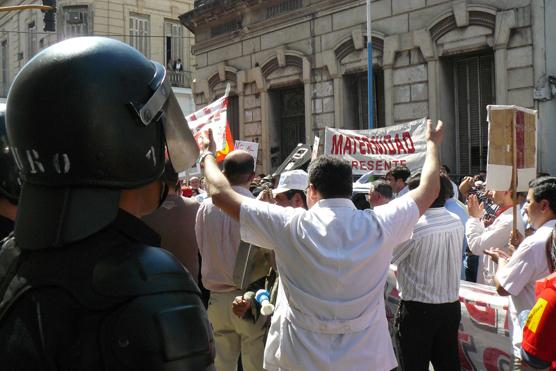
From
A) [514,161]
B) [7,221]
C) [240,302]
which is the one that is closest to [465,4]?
[514,161]

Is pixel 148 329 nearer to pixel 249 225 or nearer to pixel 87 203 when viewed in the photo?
pixel 87 203

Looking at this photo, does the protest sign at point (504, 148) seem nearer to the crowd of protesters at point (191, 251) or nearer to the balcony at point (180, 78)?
the crowd of protesters at point (191, 251)

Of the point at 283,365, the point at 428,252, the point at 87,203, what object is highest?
the point at 87,203

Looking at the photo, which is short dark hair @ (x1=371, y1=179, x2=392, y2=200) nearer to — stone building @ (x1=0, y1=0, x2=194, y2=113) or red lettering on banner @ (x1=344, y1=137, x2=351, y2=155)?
red lettering on banner @ (x1=344, y1=137, x2=351, y2=155)

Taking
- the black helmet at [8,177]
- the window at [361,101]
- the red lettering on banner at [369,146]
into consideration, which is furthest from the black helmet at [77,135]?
the window at [361,101]

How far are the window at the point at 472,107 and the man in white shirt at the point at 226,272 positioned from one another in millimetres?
10285

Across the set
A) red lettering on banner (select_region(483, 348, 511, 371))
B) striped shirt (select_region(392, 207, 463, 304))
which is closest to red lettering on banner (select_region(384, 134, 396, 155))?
red lettering on banner (select_region(483, 348, 511, 371))

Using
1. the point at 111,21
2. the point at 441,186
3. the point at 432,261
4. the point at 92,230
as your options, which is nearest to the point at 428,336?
the point at 432,261

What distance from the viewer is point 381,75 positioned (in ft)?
50.4

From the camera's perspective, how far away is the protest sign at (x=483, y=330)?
4.53 m

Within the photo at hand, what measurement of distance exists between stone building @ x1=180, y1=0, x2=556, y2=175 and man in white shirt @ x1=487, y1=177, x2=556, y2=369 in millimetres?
9001

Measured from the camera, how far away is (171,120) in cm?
157

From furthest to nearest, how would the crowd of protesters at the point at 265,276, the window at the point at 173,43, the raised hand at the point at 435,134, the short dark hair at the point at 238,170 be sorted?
the window at the point at 173,43
the short dark hair at the point at 238,170
the crowd of protesters at the point at 265,276
the raised hand at the point at 435,134

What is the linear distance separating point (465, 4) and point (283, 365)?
1157cm
